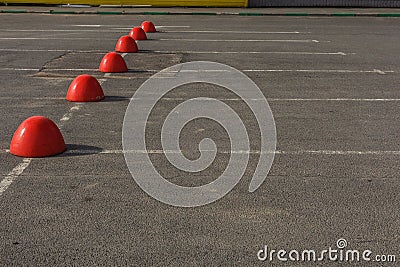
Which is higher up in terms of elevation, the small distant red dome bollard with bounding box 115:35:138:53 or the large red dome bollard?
the large red dome bollard

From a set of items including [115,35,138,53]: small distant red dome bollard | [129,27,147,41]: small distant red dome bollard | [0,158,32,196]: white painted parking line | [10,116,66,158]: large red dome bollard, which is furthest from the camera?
[129,27,147,41]: small distant red dome bollard

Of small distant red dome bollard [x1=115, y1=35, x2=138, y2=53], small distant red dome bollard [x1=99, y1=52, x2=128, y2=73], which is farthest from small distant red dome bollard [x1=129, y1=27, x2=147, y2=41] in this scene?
small distant red dome bollard [x1=99, y1=52, x2=128, y2=73]

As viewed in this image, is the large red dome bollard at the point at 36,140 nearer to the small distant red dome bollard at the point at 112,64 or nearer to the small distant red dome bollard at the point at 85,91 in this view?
the small distant red dome bollard at the point at 85,91

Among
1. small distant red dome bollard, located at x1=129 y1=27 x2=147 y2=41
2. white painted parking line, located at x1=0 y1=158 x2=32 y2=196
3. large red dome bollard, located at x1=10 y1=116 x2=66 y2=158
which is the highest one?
large red dome bollard, located at x1=10 y1=116 x2=66 y2=158

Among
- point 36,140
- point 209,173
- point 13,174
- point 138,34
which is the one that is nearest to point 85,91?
point 36,140

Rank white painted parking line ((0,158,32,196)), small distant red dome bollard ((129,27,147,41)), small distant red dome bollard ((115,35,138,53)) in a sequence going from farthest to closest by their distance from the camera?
small distant red dome bollard ((129,27,147,41)) < small distant red dome bollard ((115,35,138,53)) < white painted parking line ((0,158,32,196))

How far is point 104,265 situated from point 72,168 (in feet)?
7.63

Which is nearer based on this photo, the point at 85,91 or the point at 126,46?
the point at 85,91

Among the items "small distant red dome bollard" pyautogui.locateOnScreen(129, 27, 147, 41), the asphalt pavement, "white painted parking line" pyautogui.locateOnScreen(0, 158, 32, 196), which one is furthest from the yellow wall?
"white painted parking line" pyautogui.locateOnScreen(0, 158, 32, 196)

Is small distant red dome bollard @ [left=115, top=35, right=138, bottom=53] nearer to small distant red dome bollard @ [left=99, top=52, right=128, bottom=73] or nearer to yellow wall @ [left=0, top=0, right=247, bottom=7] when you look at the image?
small distant red dome bollard @ [left=99, top=52, right=128, bottom=73]

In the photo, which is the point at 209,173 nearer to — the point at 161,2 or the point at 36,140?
the point at 36,140

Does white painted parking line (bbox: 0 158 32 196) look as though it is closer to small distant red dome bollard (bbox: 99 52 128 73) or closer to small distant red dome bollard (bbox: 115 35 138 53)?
small distant red dome bollard (bbox: 99 52 128 73)

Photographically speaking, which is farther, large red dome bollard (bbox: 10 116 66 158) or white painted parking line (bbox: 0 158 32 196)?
large red dome bollard (bbox: 10 116 66 158)

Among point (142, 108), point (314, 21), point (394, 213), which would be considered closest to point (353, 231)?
point (394, 213)
